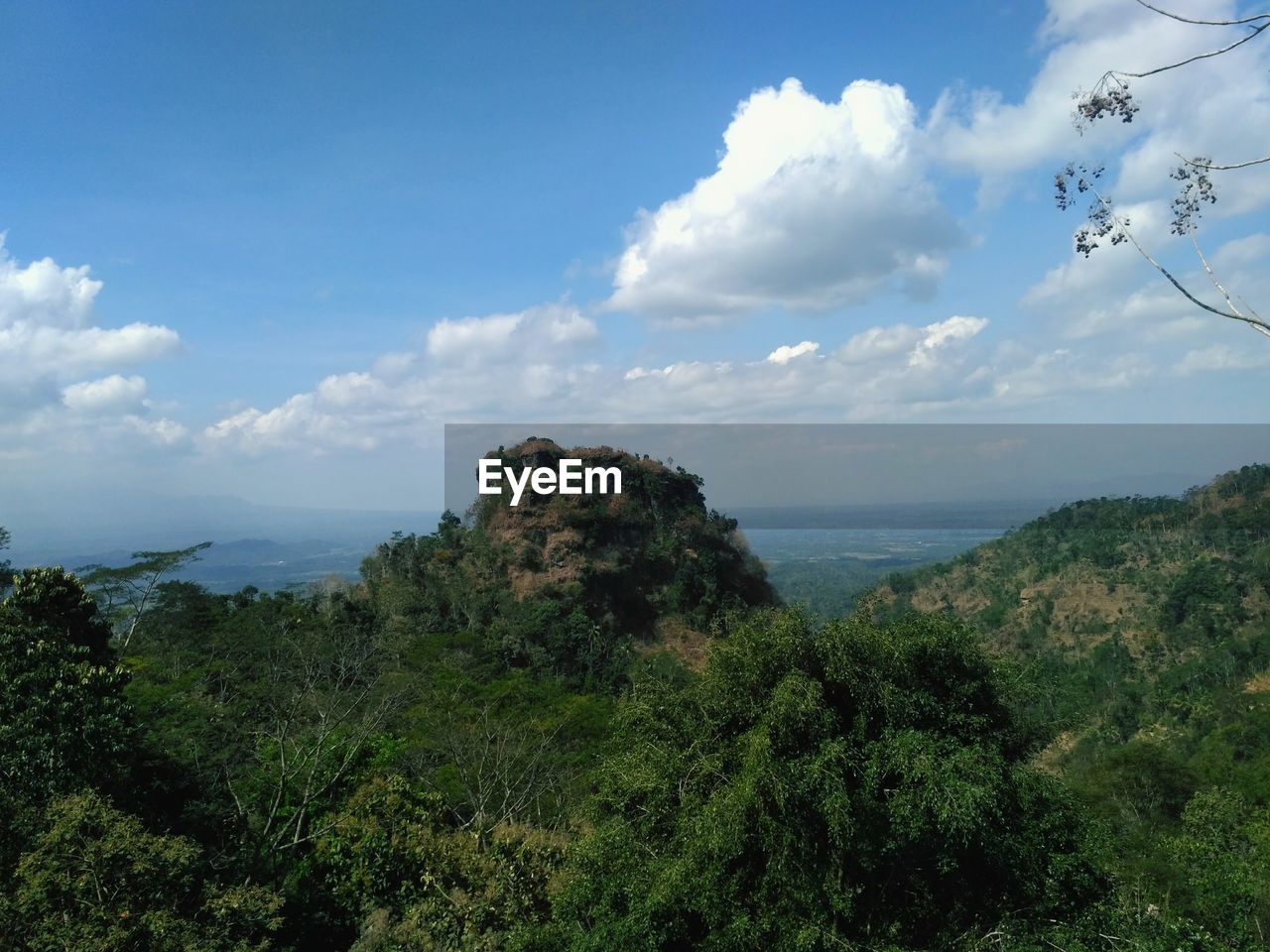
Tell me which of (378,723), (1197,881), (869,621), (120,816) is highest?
(869,621)

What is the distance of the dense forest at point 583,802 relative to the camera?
736 cm

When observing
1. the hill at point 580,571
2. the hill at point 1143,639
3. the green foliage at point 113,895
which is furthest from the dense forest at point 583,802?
the hill at point 580,571

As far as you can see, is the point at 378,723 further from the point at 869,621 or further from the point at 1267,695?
the point at 1267,695

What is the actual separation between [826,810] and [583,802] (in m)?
5.52

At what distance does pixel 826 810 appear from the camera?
716cm

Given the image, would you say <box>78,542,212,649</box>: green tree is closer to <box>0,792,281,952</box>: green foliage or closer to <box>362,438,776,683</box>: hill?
<box>0,792,281,952</box>: green foliage

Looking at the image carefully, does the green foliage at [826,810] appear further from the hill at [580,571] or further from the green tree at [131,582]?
the hill at [580,571]

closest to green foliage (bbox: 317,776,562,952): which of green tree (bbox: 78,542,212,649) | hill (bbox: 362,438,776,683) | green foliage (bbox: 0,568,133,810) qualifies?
green foliage (bbox: 0,568,133,810)

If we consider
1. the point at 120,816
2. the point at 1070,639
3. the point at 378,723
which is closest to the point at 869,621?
the point at 120,816

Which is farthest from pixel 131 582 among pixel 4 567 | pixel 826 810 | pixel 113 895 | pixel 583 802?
pixel 826 810

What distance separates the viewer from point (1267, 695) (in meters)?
29.0

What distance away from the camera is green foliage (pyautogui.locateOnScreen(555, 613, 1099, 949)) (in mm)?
7371

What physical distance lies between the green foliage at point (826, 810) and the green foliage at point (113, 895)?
3.26 metres

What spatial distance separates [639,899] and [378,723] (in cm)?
786
